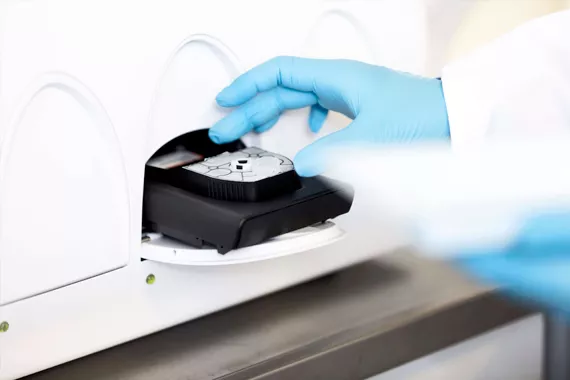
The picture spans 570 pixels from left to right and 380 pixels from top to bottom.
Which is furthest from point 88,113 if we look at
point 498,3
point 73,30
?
point 498,3

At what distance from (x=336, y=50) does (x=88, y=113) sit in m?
0.22

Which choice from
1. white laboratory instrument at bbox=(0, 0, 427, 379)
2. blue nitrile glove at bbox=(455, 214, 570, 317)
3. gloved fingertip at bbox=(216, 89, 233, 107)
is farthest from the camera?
gloved fingertip at bbox=(216, 89, 233, 107)

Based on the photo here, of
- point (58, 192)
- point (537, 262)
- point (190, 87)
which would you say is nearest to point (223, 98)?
point (190, 87)

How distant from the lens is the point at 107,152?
1.72ft

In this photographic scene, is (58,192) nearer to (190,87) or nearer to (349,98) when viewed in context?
(190,87)

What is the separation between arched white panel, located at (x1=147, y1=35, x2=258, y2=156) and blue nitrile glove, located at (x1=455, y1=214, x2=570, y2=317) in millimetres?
238

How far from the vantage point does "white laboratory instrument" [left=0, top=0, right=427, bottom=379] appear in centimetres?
48

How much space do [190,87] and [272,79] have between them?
7 centimetres

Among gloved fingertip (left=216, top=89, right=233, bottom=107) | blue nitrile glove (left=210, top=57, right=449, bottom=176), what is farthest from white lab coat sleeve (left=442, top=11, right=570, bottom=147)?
gloved fingertip (left=216, top=89, right=233, bottom=107)

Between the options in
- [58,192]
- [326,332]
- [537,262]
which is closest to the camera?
[537,262]

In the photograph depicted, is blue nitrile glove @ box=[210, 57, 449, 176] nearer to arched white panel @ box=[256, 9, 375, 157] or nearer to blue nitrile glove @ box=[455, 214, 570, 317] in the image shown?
arched white panel @ box=[256, 9, 375, 157]

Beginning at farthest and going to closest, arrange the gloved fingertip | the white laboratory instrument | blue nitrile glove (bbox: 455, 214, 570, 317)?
1. the gloved fingertip
2. the white laboratory instrument
3. blue nitrile glove (bbox: 455, 214, 570, 317)

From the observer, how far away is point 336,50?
647 millimetres

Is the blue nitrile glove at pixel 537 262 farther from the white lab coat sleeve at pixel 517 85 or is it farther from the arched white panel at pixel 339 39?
the arched white panel at pixel 339 39
